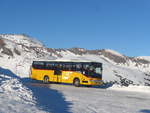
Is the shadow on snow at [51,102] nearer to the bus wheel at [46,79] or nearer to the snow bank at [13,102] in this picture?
the snow bank at [13,102]

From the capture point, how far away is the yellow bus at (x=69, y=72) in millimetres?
32000

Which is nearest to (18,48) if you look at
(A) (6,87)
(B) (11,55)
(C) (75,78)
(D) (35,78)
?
(B) (11,55)


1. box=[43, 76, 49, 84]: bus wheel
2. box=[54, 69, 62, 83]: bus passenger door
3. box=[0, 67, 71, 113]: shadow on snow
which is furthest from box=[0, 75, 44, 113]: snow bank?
box=[43, 76, 49, 84]: bus wheel

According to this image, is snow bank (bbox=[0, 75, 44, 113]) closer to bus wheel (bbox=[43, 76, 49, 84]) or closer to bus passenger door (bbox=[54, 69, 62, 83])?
bus passenger door (bbox=[54, 69, 62, 83])

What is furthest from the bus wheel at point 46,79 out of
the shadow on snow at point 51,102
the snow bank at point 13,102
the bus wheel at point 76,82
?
the snow bank at point 13,102

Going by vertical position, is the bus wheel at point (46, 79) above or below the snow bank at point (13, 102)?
above

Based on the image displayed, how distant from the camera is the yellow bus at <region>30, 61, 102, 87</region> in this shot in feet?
105

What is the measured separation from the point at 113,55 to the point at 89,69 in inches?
5939

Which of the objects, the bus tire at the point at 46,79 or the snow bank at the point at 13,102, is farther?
the bus tire at the point at 46,79

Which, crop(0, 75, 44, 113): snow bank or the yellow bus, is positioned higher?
the yellow bus

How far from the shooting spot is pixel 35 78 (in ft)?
123

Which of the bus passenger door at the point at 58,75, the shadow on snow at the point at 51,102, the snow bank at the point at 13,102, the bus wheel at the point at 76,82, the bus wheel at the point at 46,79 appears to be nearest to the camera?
the snow bank at the point at 13,102

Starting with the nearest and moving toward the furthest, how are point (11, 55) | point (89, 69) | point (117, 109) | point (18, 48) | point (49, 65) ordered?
point (117, 109) → point (89, 69) → point (49, 65) → point (11, 55) → point (18, 48)

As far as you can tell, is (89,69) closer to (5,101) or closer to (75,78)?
(75,78)
